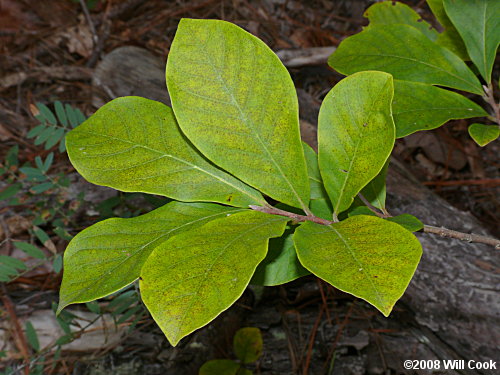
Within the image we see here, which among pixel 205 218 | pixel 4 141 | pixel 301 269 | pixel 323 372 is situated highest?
pixel 205 218

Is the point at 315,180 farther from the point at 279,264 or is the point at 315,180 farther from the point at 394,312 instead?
the point at 394,312

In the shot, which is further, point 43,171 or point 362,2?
point 362,2

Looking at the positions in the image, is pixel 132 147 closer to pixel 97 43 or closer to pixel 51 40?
pixel 97 43

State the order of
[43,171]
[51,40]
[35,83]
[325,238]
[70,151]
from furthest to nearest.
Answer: [51,40], [35,83], [43,171], [70,151], [325,238]

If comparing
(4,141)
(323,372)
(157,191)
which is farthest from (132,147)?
(4,141)

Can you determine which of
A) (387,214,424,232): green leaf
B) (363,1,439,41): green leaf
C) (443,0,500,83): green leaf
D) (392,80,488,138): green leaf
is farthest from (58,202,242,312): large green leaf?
(363,1,439,41): green leaf

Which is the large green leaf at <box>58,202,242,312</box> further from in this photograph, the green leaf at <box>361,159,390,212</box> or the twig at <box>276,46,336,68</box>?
the twig at <box>276,46,336,68</box>

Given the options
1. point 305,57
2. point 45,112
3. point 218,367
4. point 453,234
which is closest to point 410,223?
point 453,234
